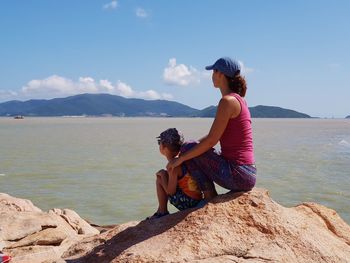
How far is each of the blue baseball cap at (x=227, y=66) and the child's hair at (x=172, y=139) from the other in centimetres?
88

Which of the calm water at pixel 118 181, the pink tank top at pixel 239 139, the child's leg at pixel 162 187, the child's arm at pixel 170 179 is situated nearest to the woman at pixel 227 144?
the pink tank top at pixel 239 139

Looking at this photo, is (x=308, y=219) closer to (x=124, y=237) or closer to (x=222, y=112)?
(x=222, y=112)

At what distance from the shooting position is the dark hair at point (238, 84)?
18.0 feet

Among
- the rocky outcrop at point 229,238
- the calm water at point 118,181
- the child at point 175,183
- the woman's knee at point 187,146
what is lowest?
the calm water at point 118,181

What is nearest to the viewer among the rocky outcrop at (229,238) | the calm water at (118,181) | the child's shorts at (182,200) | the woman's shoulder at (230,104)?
the rocky outcrop at (229,238)

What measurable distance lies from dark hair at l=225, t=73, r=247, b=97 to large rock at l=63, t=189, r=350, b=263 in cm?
111

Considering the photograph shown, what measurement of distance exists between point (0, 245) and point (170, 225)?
3515 mm

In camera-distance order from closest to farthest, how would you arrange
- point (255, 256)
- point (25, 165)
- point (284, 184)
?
point (255, 256)
point (284, 184)
point (25, 165)

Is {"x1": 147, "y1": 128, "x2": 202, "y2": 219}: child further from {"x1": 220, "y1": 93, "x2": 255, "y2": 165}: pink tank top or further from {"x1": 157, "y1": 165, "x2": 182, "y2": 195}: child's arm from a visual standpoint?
{"x1": 220, "y1": 93, "x2": 255, "y2": 165}: pink tank top

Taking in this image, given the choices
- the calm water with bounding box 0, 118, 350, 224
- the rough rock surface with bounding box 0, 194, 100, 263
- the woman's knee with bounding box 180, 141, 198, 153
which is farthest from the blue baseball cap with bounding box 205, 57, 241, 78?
the calm water with bounding box 0, 118, 350, 224

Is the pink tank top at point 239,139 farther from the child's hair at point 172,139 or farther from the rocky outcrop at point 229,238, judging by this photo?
the child's hair at point 172,139

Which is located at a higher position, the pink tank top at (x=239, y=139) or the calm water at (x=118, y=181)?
the pink tank top at (x=239, y=139)

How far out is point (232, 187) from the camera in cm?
551

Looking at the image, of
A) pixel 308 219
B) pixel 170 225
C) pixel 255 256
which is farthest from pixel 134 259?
pixel 308 219
